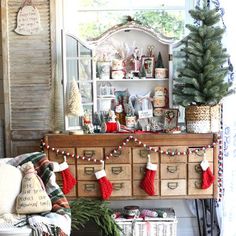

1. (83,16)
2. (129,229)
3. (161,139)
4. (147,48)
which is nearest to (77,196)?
(129,229)

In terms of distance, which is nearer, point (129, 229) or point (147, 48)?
point (129, 229)

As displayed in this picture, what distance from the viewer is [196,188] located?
2949 millimetres

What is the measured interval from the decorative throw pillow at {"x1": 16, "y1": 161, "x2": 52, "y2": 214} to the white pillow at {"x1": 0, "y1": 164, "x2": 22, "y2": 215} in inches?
1.5

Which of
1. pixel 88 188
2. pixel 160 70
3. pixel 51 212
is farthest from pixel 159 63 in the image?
pixel 51 212

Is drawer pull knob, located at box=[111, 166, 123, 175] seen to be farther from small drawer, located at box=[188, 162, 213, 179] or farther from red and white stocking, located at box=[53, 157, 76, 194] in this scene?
small drawer, located at box=[188, 162, 213, 179]

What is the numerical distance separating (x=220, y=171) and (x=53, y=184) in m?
1.20

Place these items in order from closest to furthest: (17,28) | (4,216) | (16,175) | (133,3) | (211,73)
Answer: (4,216), (16,175), (211,73), (17,28), (133,3)

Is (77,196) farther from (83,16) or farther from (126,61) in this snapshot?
(83,16)

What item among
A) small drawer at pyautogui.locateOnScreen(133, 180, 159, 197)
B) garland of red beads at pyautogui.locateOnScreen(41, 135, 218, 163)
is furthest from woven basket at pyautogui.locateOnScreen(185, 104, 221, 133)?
small drawer at pyautogui.locateOnScreen(133, 180, 159, 197)

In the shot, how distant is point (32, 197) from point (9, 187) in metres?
0.17

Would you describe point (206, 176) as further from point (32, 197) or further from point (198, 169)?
point (32, 197)

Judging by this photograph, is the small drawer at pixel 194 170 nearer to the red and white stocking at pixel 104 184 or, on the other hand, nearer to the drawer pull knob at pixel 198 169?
the drawer pull knob at pixel 198 169

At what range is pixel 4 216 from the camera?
234cm

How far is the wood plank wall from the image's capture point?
320 centimetres
